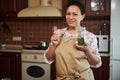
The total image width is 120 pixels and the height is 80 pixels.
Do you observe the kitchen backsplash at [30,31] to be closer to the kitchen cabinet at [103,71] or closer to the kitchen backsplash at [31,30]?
the kitchen backsplash at [31,30]

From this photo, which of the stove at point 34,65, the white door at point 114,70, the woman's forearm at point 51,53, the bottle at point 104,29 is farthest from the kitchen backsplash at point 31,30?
the woman's forearm at point 51,53

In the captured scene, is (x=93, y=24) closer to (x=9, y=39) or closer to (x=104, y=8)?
(x=104, y=8)

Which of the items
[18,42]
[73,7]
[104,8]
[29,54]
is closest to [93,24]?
[104,8]

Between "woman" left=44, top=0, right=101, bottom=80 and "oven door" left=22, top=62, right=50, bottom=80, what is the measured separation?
2340mm

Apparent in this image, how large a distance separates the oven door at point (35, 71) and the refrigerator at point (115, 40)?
3.66 ft

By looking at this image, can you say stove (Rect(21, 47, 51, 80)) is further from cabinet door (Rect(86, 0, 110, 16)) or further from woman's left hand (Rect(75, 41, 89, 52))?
woman's left hand (Rect(75, 41, 89, 52))

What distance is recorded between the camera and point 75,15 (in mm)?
1315

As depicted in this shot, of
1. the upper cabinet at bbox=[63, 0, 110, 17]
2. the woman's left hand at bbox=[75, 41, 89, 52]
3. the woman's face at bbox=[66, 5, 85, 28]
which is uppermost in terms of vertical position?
the upper cabinet at bbox=[63, 0, 110, 17]

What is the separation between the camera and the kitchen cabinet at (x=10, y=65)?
12.6ft

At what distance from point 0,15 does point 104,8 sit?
203 cm

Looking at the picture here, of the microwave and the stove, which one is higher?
the microwave

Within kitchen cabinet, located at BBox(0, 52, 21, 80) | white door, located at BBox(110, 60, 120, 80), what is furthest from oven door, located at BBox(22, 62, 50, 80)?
white door, located at BBox(110, 60, 120, 80)

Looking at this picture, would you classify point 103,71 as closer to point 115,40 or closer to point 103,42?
point 103,42

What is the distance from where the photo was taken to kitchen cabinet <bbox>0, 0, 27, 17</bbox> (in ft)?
13.3
